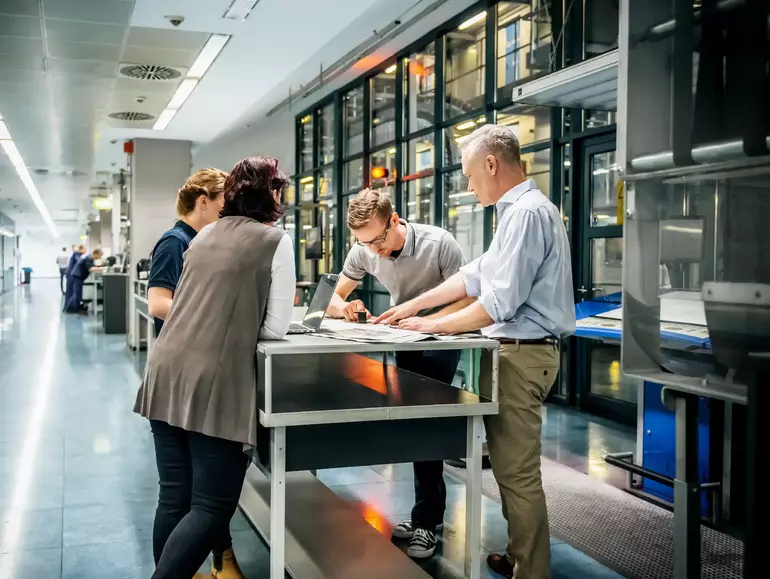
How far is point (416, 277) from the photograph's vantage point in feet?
9.96

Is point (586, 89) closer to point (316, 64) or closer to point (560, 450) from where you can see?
point (560, 450)

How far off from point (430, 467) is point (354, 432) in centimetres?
93

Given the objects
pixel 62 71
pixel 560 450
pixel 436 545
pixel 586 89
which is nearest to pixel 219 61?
pixel 62 71

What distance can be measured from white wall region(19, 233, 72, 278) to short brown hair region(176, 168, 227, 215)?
48.5 metres

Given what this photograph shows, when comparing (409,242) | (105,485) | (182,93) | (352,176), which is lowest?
(105,485)

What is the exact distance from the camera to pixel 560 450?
15.3ft

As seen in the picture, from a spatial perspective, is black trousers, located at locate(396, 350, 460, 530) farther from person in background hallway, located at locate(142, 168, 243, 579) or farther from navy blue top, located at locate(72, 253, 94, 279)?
navy blue top, located at locate(72, 253, 94, 279)

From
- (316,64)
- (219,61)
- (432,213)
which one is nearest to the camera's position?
(219,61)

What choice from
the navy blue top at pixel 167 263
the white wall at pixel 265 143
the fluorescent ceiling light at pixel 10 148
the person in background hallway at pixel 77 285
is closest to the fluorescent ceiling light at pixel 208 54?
the white wall at pixel 265 143

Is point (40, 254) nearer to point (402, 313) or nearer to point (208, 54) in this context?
point (208, 54)

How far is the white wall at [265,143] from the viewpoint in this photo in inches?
477

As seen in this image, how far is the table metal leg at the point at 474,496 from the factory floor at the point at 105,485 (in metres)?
0.59

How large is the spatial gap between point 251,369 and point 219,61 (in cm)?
585

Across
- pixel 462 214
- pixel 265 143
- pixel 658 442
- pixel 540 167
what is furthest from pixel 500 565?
pixel 265 143
